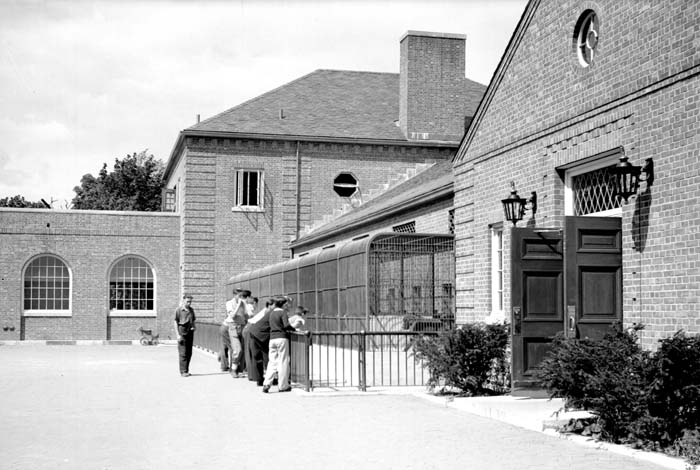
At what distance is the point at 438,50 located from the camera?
40.2 m

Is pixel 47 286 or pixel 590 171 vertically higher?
pixel 590 171

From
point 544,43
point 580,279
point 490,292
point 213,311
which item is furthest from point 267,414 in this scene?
point 213,311

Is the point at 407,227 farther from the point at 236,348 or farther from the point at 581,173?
the point at 581,173

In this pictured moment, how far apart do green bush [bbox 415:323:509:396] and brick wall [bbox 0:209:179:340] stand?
27991 mm

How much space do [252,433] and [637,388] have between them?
165 inches

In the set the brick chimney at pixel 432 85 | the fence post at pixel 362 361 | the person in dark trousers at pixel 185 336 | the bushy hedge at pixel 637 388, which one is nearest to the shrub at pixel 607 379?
the bushy hedge at pixel 637 388

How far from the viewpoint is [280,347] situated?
53.2 ft

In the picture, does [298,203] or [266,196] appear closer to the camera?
[266,196]

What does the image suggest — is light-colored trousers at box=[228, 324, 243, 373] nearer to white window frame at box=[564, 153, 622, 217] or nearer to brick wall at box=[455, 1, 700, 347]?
brick wall at box=[455, 1, 700, 347]

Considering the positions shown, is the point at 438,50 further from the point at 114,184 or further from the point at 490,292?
the point at 114,184

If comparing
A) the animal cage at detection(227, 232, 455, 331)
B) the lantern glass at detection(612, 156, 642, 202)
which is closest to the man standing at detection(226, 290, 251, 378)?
the animal cage at detection(227, 232, 455, 331)

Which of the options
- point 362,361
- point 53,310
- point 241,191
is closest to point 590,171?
point 362,361

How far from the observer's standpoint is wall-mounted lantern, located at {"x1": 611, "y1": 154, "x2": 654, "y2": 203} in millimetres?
11797

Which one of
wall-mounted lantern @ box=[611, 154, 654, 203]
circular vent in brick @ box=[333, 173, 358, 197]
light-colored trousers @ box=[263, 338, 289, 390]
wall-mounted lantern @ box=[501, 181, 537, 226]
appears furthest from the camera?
circular vent in brick @ box=[333, 173, 358, 197]
